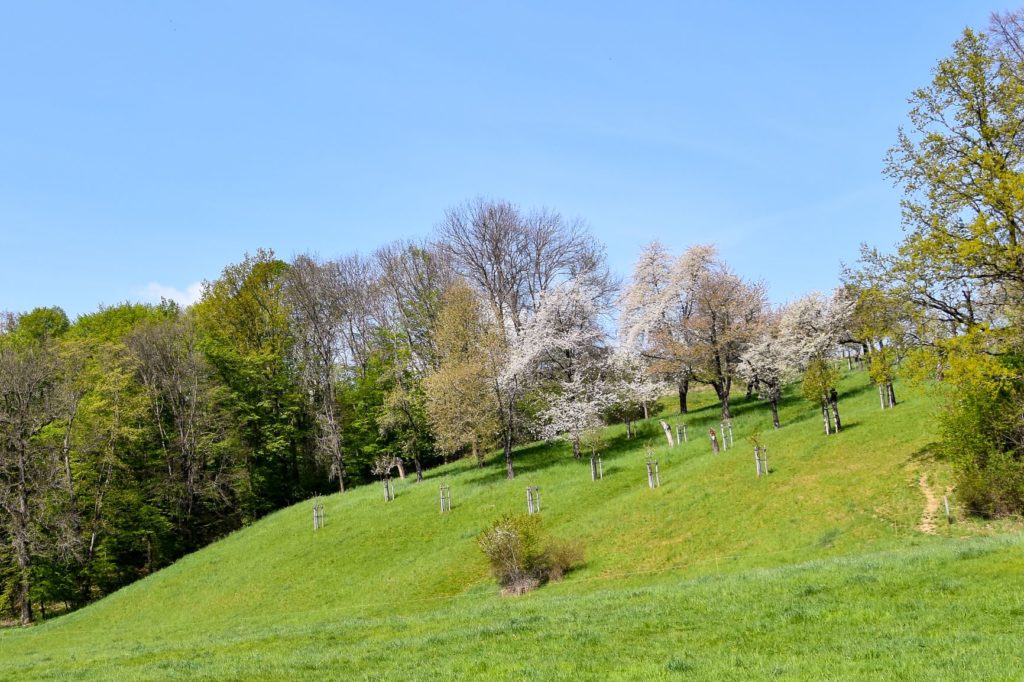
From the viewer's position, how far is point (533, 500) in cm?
3622

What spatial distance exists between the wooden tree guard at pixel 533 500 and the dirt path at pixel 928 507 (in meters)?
16.3

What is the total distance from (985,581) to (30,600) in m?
48.2

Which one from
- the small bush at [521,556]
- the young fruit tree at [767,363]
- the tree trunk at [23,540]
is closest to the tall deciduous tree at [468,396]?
the young fruit tree at [767,363]

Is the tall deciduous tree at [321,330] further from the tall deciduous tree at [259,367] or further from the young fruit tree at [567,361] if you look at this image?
the young fruit tree at [567,361]

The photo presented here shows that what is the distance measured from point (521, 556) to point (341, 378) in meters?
42.1

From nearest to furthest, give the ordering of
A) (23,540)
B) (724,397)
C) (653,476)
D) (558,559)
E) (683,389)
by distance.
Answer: (558,559)
(653,476)
(23,540)
(724,397)
(683,389)

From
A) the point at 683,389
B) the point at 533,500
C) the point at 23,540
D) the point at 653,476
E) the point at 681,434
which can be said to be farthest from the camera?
the point at 683,389

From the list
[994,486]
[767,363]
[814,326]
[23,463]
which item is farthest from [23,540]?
[814,326]

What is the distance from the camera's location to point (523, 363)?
154ft

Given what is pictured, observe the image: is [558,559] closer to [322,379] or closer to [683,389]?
[683,389]

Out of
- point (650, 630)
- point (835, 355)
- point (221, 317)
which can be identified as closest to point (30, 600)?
point (221, 317)

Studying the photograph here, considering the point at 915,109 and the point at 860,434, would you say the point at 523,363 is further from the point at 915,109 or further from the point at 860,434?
the point at 915,109

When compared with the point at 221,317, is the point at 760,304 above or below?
below

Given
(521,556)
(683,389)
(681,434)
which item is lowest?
(521,556)
